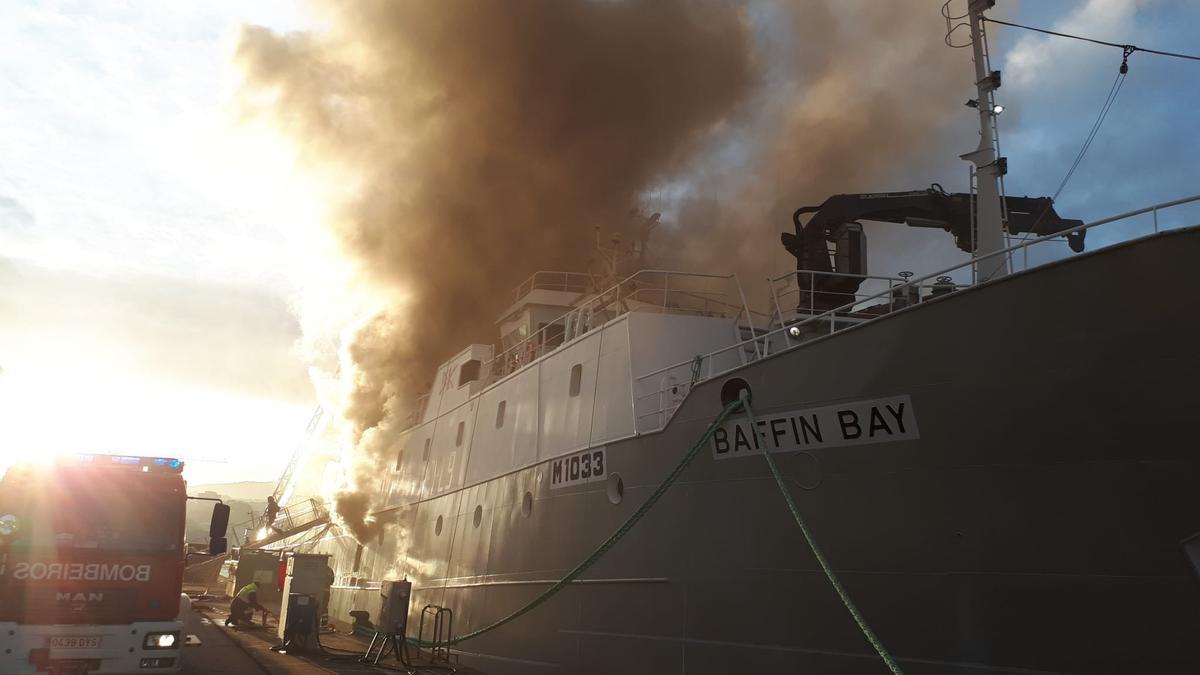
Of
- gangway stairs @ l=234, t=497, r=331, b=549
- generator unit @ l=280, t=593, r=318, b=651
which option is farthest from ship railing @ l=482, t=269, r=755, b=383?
A: gangway stairs @ l=234, t=497, r=331, b=549

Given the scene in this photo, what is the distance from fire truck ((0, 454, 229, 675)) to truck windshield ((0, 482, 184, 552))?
0.01 meters

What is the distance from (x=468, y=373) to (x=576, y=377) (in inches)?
254

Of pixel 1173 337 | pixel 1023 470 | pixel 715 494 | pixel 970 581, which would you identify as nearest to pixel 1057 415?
pixel 1023 470

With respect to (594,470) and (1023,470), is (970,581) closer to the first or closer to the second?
(1023,470)

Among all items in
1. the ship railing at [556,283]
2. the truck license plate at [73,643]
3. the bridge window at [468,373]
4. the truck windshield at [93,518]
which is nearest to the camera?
the truck license plate at [73,643]

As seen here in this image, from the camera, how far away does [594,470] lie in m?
12.3

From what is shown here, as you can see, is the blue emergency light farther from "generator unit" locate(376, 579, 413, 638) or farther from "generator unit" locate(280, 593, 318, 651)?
"generator unit" locate(280, 593, 318, 651)

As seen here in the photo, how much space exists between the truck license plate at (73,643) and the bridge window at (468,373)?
11869mm

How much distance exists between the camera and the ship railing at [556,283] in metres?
20.6

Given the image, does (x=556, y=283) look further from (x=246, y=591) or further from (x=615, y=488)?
(x=246, y=591)

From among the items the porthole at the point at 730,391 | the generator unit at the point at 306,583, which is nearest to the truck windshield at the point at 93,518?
the porthole at the point at 730,391

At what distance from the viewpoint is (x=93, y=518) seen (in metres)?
8.71

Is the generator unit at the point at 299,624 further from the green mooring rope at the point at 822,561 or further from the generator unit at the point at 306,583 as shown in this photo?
the green mooring rope at the point at 822,561

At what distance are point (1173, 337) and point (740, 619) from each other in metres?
5.20
